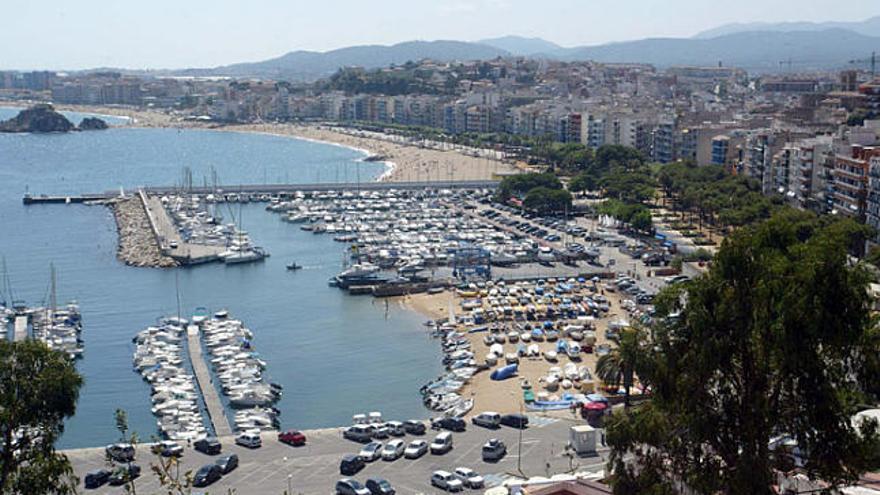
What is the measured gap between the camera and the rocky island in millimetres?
61750

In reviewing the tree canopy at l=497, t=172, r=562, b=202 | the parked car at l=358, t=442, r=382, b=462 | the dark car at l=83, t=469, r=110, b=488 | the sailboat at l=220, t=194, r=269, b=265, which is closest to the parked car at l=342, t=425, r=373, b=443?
the parked car at l=358, t=442, r=382, b=462

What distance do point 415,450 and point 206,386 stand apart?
4305 mm

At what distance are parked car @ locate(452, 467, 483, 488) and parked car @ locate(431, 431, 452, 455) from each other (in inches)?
25.6

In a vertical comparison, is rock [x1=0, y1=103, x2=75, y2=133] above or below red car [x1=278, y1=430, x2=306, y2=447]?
above

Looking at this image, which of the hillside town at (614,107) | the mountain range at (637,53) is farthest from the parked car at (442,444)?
the mountain range at (637,53)

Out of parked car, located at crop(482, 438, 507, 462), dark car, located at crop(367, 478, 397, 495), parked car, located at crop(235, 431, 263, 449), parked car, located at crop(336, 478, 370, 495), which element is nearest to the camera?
parked car, located at crop(336, 478, 370, 495)

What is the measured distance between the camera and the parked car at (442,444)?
36.6ft

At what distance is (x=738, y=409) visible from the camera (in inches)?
230

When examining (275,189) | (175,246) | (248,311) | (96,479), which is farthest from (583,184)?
(96,479)

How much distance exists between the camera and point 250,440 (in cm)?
1149

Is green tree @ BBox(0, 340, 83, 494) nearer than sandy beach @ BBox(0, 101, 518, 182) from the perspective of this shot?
Yes

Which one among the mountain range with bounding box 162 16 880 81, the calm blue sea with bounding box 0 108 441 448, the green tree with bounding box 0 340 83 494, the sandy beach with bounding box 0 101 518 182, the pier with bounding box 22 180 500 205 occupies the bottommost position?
the calm blue sea with bounding box 0 108 441 448

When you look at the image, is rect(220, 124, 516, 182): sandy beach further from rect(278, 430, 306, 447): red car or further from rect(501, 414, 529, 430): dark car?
rect(278, 430, 306, 447): red car

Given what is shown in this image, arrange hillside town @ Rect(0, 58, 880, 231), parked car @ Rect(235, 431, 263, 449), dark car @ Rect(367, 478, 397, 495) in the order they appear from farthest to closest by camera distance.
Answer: hillside town @ Rect(0, 58, 880, 231), parked car @ Rect(235, 431, 263, 449), dark car @ Rect(367, 478, 397, 495)
